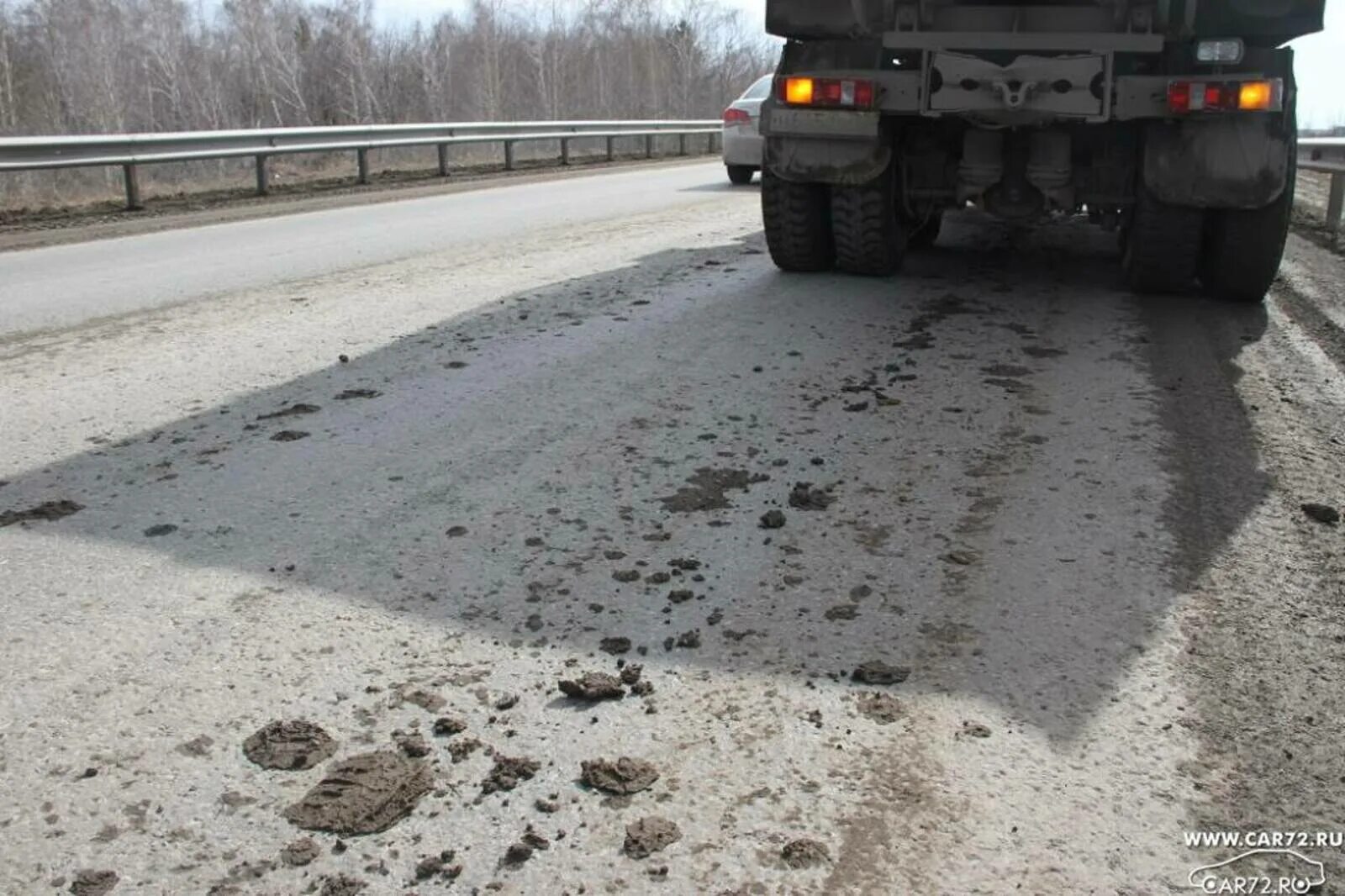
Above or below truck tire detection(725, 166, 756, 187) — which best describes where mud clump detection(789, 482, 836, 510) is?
below

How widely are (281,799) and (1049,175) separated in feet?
19.5

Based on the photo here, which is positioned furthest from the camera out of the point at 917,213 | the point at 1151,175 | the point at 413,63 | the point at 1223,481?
the point at 413,63

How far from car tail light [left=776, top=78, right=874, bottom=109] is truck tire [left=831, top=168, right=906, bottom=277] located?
55 cm

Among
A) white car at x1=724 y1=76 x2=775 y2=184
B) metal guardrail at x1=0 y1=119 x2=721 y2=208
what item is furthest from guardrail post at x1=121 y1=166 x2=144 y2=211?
white car at x1=724 y1=76 x2=775 y2=184

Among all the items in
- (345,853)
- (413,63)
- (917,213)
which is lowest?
(345,853)

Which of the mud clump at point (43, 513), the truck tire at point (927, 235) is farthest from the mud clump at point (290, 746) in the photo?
the truck tire at point (927, 235)

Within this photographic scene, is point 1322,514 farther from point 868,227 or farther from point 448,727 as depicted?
point 868,227

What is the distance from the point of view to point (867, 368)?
5.30m

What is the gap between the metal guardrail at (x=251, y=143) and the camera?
11977mm

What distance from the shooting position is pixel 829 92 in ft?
22.4

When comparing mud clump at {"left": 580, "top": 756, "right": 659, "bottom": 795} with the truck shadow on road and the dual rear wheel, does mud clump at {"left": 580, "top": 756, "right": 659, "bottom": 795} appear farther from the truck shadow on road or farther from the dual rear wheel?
the dual rear wheel

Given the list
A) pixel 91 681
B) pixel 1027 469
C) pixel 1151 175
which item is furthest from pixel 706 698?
pixel 1151 175

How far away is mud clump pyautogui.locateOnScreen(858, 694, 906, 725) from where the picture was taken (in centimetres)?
248

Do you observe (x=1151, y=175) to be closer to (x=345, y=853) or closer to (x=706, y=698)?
(x=706, y=698)
